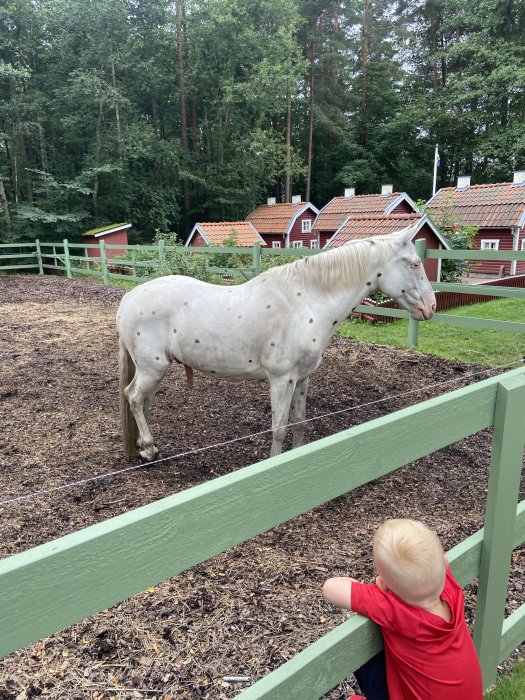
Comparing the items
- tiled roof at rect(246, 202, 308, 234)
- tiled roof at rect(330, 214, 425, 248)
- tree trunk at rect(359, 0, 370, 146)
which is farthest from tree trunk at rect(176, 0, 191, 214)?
tiled roof at rect(330, 214, 425, 248)

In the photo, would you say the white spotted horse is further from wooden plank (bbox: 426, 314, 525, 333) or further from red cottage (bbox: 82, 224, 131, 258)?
red cottage (bbox: 82, 224, 131, 258)

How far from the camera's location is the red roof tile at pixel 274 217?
26.8 m

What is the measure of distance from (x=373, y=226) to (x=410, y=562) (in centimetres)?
1215

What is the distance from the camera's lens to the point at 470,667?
1.19 m

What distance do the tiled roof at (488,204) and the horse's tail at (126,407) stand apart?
1838cm

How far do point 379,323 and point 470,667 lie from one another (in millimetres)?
7358

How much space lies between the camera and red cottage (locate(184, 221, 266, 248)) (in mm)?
20328

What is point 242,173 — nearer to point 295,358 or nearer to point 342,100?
point 342,100

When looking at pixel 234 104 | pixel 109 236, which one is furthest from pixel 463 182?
pixel 109 236

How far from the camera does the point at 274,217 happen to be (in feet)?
90.8

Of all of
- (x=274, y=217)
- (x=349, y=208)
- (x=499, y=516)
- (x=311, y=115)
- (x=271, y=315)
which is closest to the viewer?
(x=499, y=516)

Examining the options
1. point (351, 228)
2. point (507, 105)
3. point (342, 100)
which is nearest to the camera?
point (351, 228)

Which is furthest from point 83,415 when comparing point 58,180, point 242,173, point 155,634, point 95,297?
point 242,173

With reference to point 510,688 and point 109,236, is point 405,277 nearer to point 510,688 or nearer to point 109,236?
point 510,688
